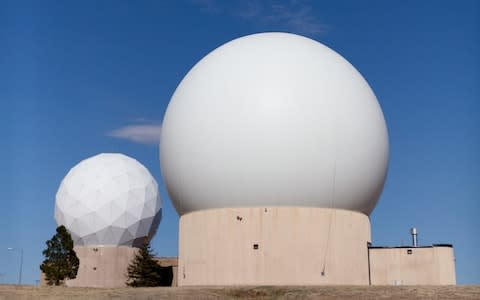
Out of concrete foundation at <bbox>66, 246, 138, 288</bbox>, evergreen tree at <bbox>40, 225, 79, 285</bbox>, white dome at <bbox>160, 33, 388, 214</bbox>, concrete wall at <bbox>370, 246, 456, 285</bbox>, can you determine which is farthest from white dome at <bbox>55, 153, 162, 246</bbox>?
concrete wall at <bbox>370, 246, 456, 285</bbox>

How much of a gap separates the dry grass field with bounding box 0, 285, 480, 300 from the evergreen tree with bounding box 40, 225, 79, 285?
48.6 feet

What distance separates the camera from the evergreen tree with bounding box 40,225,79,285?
Result: 1737 inches

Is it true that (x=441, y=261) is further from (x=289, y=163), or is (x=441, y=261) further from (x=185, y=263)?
(x=185, y=263)

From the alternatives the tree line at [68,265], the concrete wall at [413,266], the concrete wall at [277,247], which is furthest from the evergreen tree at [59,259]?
the concrete wall at [413,266]

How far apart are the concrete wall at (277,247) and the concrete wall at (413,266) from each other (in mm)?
1944

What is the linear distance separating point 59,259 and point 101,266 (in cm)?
376

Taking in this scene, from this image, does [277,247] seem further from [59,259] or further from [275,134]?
[59,259]

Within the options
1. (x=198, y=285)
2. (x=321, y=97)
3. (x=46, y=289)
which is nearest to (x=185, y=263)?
(x=198, y=285)

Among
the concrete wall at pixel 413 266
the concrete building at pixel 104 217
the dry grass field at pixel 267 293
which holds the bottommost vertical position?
the dry grass field at pixel 267 293

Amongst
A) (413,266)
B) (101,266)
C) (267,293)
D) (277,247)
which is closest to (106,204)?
(101,266)

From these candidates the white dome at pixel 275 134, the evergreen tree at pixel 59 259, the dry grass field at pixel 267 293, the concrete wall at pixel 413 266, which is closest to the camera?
the dry grass field at pixel 267 293

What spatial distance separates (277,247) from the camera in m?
31.1

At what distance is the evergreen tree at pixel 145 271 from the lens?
4488cm

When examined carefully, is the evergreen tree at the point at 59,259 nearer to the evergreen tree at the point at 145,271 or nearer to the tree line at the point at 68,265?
the tree line at the point at 68,265
